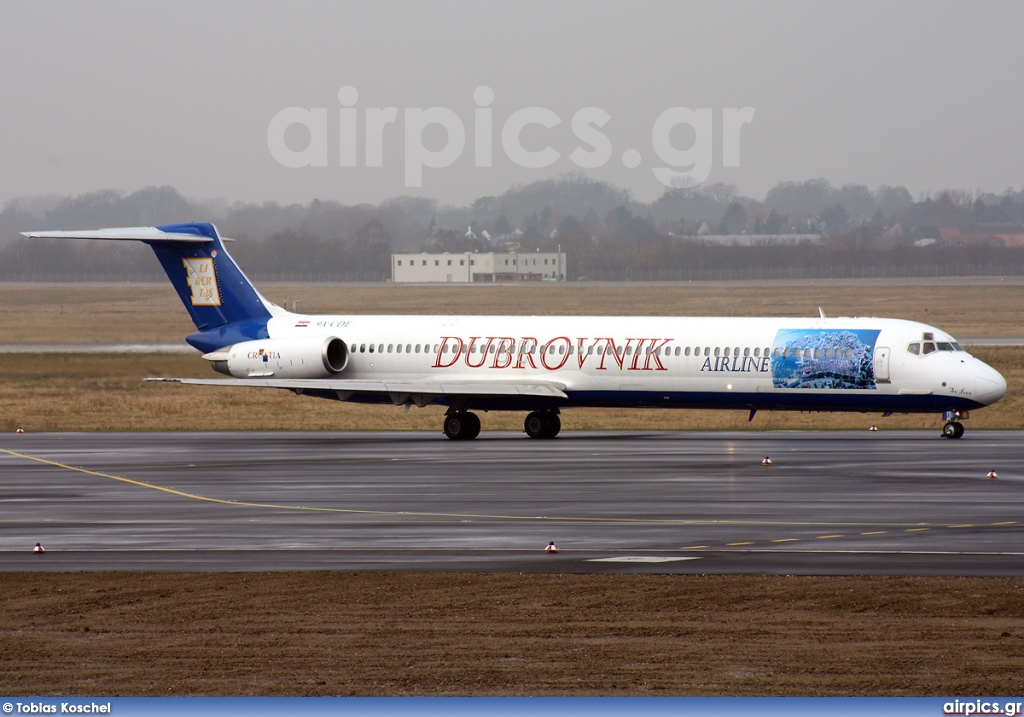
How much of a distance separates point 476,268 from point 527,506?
470ft

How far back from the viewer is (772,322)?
129 ft

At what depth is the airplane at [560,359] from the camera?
3728 centimetres

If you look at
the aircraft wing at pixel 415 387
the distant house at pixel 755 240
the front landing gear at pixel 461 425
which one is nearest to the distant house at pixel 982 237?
the distant house at pixel 755 240

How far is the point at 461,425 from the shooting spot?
40469 millimetres

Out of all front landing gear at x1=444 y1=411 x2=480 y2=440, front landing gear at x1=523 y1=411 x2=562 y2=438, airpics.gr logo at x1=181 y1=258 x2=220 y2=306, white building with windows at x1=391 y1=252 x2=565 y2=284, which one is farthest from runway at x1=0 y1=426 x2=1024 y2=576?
white building with windows at x1=391 y1=252 x2=565 y2=284

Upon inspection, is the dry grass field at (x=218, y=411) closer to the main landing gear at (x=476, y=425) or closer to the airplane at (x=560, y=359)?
the airplane at (x=560, y=359)

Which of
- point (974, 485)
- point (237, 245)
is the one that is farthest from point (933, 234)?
point (974, 485)

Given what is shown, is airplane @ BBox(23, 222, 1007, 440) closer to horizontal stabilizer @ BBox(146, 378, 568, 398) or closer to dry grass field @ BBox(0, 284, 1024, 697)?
horizontal stabilizer @ BBox(146, 378, 568, 398)

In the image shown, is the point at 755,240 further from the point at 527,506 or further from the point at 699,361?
the point at 527,506

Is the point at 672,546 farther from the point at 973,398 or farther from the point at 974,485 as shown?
the point at 973,398

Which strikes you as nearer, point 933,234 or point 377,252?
point 377,252

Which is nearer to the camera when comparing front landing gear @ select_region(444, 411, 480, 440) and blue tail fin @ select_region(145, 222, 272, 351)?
front landing gear @ select_region(444, 411, 480, 440)

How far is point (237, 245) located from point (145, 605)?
113749mm

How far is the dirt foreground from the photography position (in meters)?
11.6
